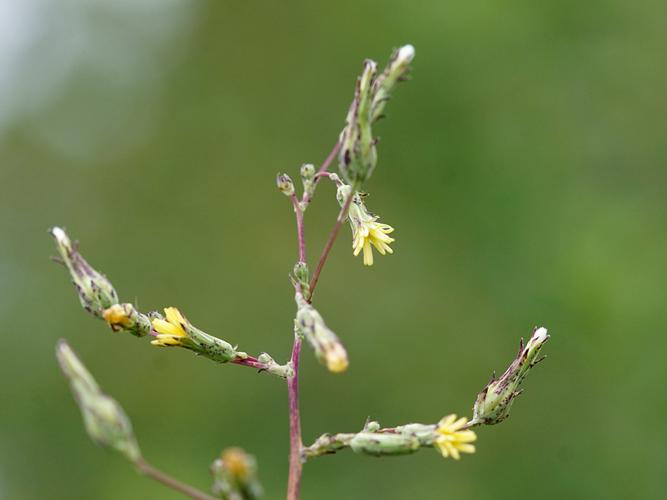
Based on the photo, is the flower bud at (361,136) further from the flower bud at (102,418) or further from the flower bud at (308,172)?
the flower bud at (102,418)

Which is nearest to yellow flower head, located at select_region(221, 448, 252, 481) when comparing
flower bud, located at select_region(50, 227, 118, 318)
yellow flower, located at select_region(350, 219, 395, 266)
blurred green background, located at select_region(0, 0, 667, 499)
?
flower bud, located at select_region(50, 227, 118, 318)

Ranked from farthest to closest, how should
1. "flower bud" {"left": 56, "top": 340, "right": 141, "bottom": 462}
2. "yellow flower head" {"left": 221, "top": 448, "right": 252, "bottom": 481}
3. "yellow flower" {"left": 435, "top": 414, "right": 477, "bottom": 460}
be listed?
"yellow flower" {"left": 435, "top": 414, "right": 477, "bottom": 460}
"flower bud" {"left": 56, "top": 340, "right": 141, "bottom": 462}
"yellow flower head" {"left": 221, "top": 448, "right": 252, "bottom": 481}

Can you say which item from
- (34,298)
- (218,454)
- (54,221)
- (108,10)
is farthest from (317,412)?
(108,10)

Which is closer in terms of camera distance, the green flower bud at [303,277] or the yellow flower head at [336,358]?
the yellow flower head at [336,358]

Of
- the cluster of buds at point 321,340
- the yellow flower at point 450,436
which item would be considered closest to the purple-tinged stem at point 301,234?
the cluster of buds at point 321,340

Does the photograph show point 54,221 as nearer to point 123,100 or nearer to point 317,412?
point 123,100

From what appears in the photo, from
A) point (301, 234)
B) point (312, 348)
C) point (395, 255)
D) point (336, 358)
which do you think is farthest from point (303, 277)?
point (395, 255)

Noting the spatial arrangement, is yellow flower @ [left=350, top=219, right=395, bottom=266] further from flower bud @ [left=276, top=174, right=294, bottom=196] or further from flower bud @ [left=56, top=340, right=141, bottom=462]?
flower bud @ [left=56, top=340, right=141, bottom=462]
